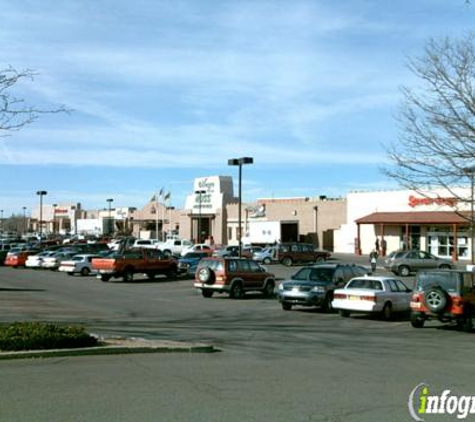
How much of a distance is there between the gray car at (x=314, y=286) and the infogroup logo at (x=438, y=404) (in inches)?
557

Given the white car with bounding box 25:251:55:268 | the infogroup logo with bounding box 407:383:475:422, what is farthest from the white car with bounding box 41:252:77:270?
the infogroup logo with bounding box 407:383:475:422

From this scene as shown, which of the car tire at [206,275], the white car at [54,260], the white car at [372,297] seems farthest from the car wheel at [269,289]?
the white car at [54,260]

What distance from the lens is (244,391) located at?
884 centimetres

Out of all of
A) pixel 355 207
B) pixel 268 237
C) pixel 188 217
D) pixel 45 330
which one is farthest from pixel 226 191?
pixel 45 330

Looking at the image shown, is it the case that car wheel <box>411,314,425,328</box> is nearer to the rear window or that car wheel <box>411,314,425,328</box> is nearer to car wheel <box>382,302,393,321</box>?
car wheel <box>382,302,393,321</box>

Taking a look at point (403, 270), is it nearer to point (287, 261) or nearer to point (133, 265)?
point (287, 261)

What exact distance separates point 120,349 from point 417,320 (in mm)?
10612

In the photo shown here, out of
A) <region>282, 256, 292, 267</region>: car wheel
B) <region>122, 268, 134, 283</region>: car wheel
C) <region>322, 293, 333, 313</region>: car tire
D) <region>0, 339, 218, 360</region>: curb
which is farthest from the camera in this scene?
<region>282, 256, 292, 267</region>: car wheel

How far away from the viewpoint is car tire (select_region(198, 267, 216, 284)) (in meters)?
28.8

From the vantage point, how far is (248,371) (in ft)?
34.6

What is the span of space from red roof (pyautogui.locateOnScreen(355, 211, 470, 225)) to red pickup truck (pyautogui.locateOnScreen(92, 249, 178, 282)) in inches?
902

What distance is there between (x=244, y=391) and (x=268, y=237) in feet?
202

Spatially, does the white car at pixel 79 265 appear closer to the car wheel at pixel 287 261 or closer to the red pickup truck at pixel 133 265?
the red pickup truck at pixel 133 265

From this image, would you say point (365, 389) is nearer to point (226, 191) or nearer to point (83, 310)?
point (83, 310)
